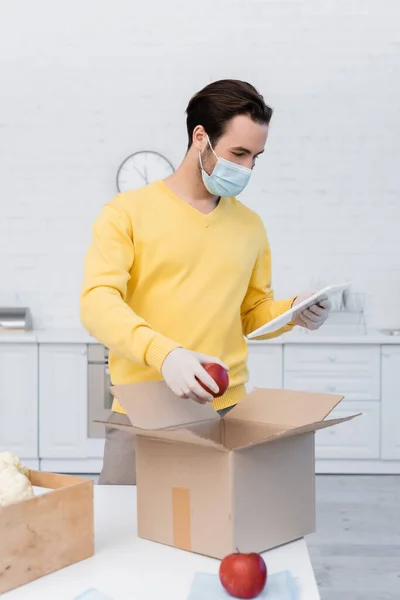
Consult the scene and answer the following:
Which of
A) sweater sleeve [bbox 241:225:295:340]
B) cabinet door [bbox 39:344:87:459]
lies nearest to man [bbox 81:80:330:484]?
sweater sleeve [bbox 241:225:295:340]

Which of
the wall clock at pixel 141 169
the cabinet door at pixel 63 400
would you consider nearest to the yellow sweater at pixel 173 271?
the cabinet door at pixel 63 400

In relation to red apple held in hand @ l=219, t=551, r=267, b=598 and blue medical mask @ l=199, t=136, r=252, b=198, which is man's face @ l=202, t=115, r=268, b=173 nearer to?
blue medical mask @ l=199, t=136, r=252, b=198

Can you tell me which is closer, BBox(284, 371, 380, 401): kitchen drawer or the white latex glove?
the white latex glove

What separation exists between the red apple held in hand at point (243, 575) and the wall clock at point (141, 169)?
145 inches

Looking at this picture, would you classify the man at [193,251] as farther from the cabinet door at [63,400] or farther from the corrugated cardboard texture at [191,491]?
the cabinet door at [63,400]

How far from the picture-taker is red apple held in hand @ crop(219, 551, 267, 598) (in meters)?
1.11

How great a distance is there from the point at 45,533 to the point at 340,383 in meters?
3.20

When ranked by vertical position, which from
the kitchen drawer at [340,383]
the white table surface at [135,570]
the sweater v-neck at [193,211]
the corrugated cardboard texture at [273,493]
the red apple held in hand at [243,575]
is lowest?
the kitchen drawer at [340,383]

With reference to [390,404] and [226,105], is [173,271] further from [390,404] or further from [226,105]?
[390,404]

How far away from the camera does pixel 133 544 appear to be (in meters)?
1.35

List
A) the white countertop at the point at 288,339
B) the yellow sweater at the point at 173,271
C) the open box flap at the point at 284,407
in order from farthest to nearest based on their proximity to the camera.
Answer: the white countertop at the point at 288,339, the yellow sweater at the point at 173,271, the open box flap at the point at 284,407

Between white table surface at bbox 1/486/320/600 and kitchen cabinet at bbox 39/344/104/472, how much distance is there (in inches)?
111

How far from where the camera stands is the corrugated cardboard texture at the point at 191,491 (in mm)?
1229

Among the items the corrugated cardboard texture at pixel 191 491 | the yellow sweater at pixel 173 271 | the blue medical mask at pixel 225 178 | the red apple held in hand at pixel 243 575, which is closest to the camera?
the red apple held in hand at pixel 243 575
